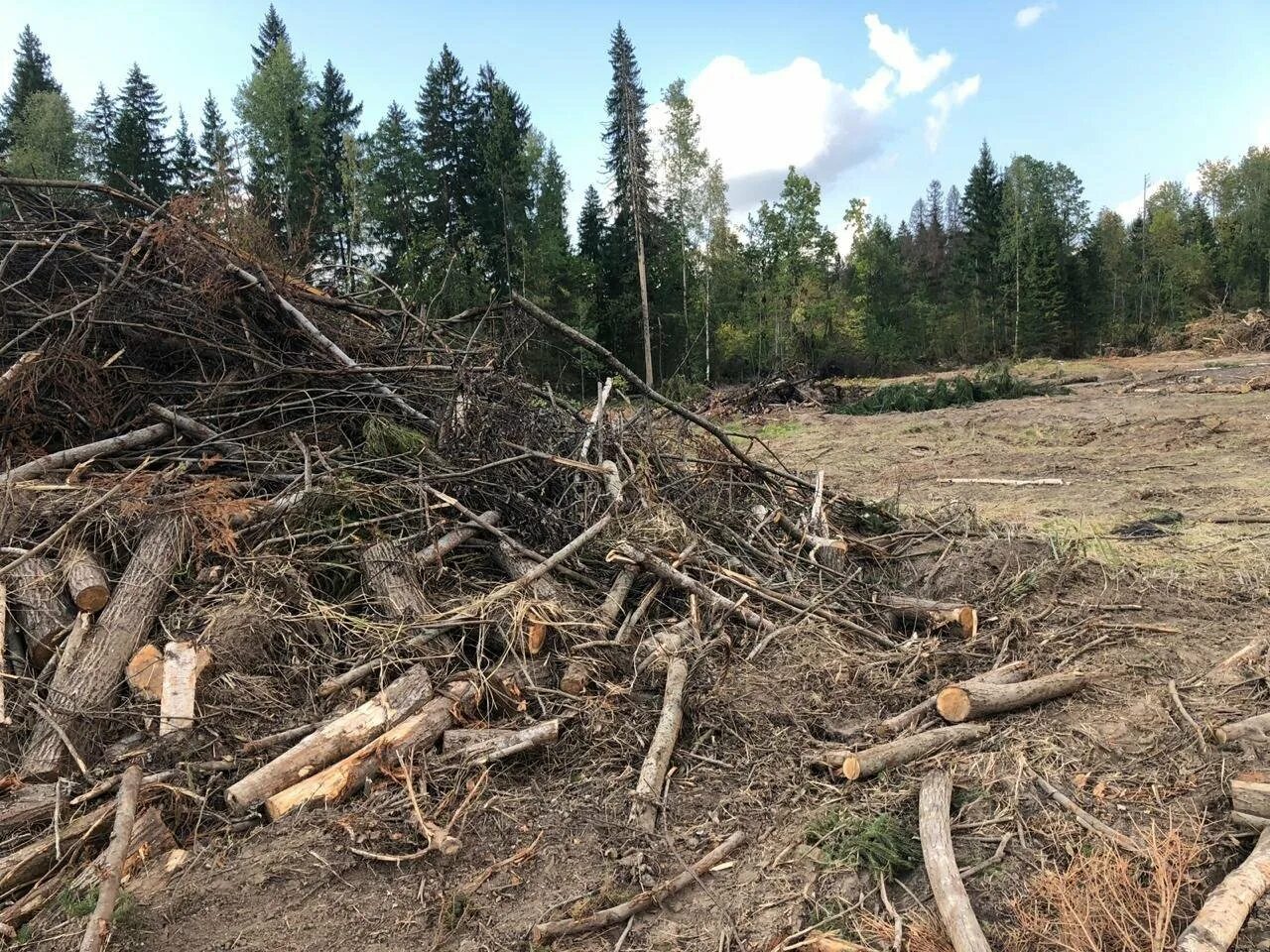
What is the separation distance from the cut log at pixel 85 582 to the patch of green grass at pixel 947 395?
615 inches

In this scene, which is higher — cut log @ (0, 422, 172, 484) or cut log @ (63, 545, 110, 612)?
cut log @ (0, 422, 172, 484)

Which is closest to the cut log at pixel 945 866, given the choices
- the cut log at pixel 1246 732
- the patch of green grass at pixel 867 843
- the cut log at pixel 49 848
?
the patch of green grass at pixel 867 843

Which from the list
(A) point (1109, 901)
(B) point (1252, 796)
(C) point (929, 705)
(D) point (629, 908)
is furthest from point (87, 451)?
(B) point (1252, 796)

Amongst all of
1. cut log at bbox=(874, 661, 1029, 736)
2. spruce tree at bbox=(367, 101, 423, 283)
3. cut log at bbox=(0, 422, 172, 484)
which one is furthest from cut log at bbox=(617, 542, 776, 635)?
spruce tree at bbox=(367, 101, 423, 283)

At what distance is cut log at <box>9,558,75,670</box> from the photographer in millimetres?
3549

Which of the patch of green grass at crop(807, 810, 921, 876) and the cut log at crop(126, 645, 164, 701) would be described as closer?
the patch of green grass at crop(807, 810, 921, 876)

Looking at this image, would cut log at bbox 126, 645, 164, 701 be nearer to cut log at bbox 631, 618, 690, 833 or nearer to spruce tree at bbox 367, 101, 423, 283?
cut log at bbox 631, 618, 690, 833

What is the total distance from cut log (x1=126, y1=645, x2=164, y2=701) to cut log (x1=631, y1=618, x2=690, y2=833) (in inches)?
85.1

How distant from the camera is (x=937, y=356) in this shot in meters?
41.3

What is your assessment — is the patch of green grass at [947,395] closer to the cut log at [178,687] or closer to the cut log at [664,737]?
the cut log at [664,737]

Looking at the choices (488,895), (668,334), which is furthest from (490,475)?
(668,334)

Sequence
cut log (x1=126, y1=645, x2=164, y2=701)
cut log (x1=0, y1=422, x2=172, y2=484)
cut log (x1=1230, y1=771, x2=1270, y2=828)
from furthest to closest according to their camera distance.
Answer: cut log (x1=0, y1=422, x2=172, y2=484) < cut log (x1=126, y1=645, x2=164, y2=701) < cut log (x1=1230, y1=771, x2=1270, y2=828)

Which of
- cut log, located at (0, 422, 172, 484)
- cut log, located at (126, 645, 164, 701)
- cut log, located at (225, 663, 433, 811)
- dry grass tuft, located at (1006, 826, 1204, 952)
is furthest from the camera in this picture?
cut log, located at (0, 422, 172, 484)

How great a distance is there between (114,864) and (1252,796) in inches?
147
